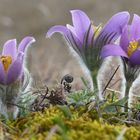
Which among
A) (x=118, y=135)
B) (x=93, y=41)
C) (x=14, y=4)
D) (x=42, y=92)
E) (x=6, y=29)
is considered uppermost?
(x=14, y=4)

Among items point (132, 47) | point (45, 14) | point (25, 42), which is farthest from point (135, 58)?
point (45, 14)

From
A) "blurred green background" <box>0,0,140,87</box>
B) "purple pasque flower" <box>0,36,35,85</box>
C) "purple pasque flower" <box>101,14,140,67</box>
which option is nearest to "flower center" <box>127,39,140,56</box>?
"purple pasque flower" <box>101,14,140,67</box>

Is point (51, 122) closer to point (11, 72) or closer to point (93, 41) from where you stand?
point (11, 72)

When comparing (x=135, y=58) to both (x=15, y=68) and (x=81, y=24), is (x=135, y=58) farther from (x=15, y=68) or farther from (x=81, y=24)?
(x=15, y=68)

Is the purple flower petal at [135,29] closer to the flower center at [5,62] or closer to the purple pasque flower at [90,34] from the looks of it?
the purple pasque flower at [90,34]

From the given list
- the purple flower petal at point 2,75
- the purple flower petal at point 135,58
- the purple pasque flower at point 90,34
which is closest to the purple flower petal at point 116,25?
the purple pasque flower at point 90,34

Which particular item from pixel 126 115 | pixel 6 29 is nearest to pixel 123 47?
pixel 126 115
